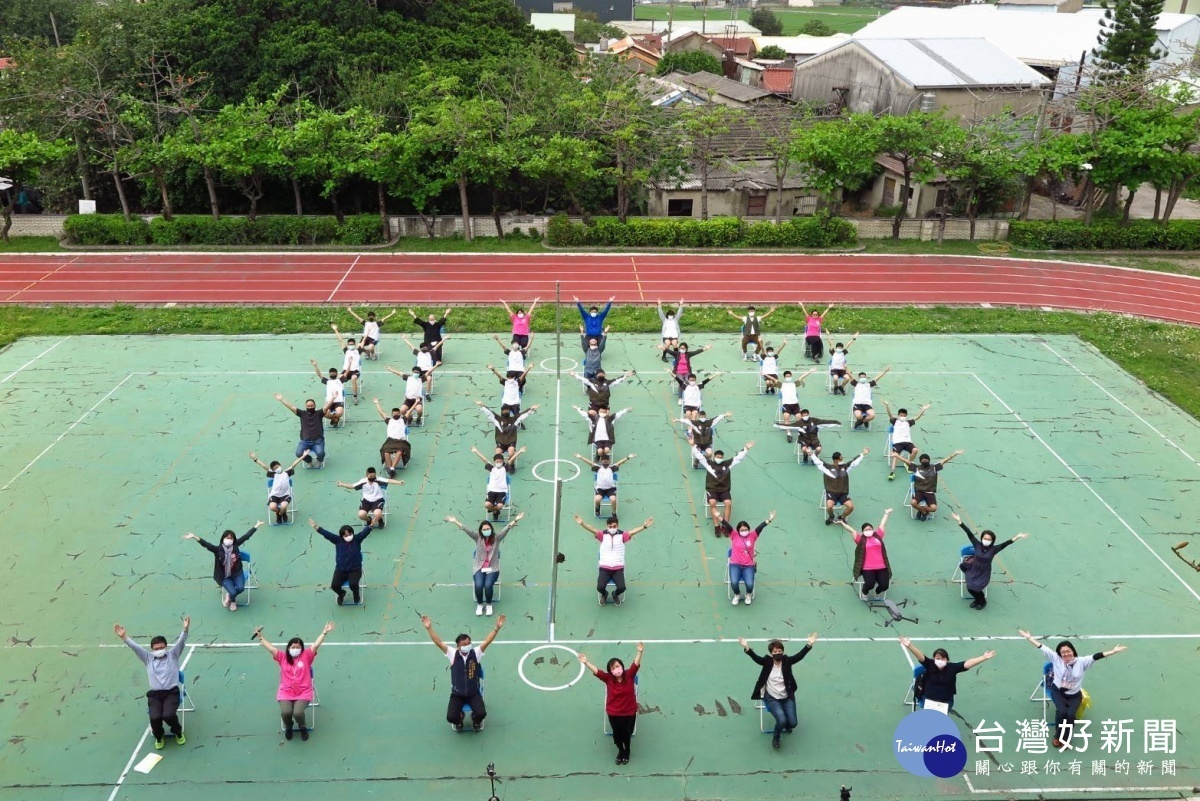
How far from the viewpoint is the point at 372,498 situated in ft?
47.0

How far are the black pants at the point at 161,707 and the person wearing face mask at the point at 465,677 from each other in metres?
2.78

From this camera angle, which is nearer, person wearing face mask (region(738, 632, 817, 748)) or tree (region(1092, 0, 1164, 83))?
person wearing face mask (region(738, 632, 817, 748))

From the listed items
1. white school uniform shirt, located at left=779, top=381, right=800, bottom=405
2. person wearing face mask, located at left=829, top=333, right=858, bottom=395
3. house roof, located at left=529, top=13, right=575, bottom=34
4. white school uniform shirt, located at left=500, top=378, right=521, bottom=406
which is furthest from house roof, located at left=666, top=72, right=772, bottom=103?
white school uniform shirt, located at left=500, top=378, right=521, bottom=406

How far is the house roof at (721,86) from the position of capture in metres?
50.6

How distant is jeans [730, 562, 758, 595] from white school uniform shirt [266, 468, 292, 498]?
6.89 m

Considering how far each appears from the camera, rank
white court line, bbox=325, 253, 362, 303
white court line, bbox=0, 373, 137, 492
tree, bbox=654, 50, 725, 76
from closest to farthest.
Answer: white court line, bbox=0, 373, 137, 492
white court line, bbox=325, 253, 362, 303
tree, bbox=654, 50, 725, 76

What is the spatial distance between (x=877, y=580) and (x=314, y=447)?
9431 mm

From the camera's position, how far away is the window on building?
124 feet

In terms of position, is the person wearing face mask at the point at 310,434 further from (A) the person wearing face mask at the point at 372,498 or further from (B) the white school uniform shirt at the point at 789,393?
(B) the white school uniform shirt at the point at 789,393

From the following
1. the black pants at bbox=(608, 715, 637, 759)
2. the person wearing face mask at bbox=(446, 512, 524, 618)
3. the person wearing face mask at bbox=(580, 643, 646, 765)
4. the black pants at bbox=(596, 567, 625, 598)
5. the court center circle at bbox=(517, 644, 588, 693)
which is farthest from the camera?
the black pants at bbox=(596, 567, 625, 598)

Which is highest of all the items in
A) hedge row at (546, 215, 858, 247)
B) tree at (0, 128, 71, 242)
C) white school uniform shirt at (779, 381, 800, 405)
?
tree at (0, 128, 71, 242)

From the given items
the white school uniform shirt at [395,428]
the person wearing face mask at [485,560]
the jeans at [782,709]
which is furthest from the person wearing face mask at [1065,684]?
the white school uniform shirt at [395,428]

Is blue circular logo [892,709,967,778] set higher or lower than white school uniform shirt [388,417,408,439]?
lower

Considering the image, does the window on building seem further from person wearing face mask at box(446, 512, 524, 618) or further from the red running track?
person wearing face mask at box(446, 512, 524, 618)
